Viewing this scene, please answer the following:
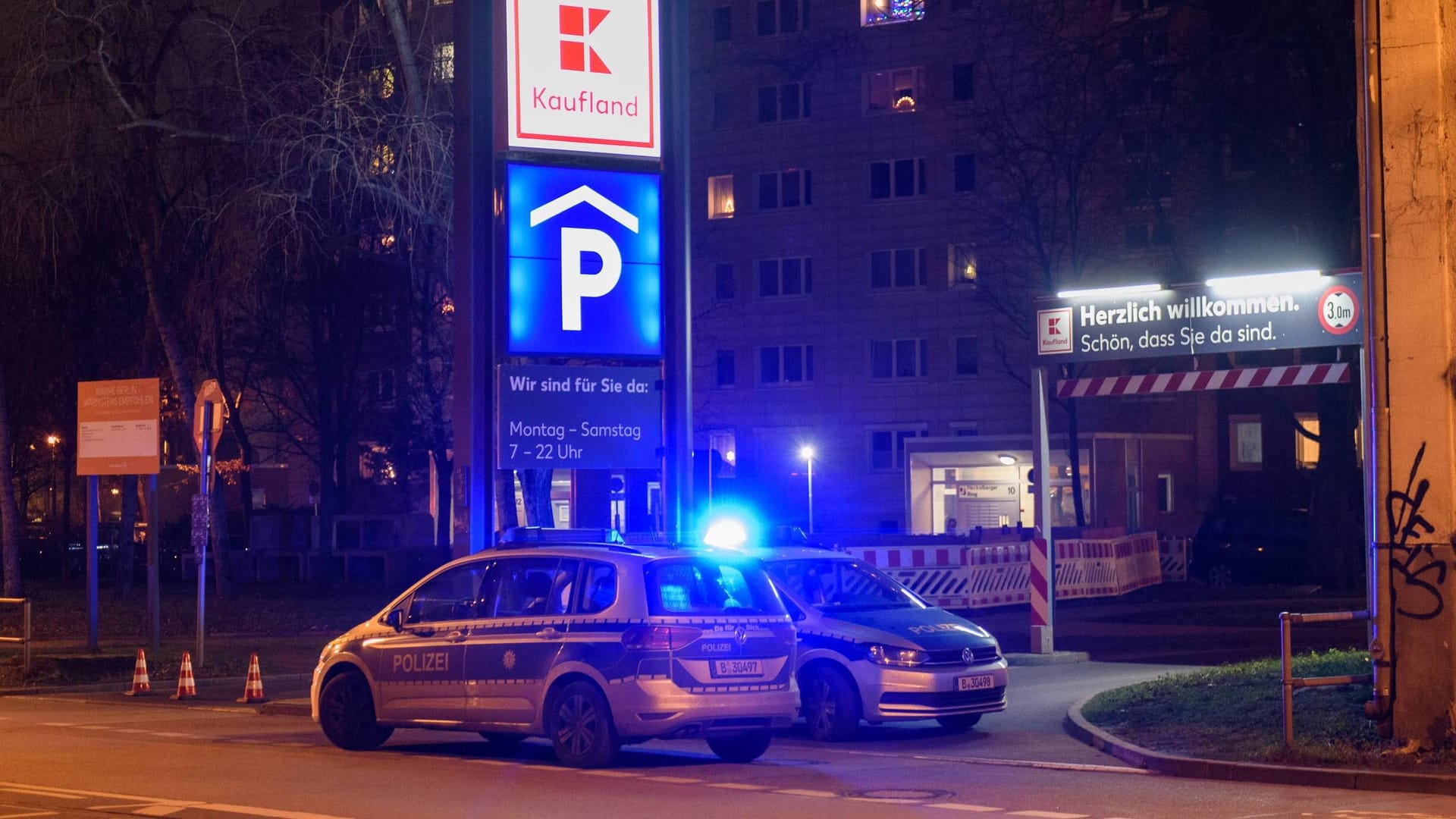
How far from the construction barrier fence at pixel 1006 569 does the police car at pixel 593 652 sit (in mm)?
15599

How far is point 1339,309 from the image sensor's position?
18094mm

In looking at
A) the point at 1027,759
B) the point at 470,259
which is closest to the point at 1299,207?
the point at 470,259

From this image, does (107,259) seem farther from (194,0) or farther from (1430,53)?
(1430,53)

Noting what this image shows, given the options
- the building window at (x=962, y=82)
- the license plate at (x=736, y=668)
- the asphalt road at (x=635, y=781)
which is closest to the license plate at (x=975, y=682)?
the asphalt road at (x=635, y=781)

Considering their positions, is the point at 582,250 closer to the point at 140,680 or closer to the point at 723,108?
the point at 140,680

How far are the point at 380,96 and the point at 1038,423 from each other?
11.1 m

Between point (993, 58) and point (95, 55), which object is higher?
point (993, 58)

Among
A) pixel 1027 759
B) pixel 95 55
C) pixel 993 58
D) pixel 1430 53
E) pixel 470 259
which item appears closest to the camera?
pixel 1430 53

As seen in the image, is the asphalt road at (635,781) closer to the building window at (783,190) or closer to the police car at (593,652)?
the police car at (593,652)

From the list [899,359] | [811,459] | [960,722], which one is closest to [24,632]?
[960,722]

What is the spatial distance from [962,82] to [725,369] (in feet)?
45.2

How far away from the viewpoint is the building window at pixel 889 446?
2486 inches

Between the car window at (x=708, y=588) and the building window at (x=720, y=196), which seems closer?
the car window at (x=708, y=588)

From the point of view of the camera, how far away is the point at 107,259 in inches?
1618
